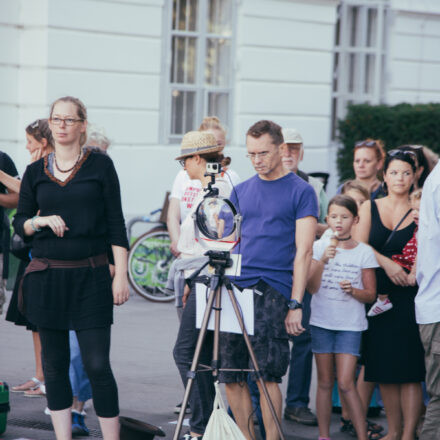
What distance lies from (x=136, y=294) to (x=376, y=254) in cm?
594

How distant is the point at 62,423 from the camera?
206 inches

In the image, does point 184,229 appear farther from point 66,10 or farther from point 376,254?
point 66,10

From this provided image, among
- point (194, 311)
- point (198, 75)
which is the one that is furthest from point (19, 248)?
point (198, 75)

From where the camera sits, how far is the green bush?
14.7m

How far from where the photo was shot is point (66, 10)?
12.3 metres

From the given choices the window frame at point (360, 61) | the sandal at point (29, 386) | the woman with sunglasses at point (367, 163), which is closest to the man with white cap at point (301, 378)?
the woman with sunglasses at point (367, 163)

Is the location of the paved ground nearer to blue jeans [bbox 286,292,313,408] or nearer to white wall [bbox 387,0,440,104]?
blue jeans [bbox 286,292,313,408]

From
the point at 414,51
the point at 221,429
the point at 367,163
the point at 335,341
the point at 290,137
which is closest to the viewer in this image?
the point at 221,429

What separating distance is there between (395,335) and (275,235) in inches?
42.8

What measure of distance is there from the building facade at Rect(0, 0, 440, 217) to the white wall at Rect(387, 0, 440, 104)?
17 millimetres

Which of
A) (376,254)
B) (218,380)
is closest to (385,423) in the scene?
(376,254)

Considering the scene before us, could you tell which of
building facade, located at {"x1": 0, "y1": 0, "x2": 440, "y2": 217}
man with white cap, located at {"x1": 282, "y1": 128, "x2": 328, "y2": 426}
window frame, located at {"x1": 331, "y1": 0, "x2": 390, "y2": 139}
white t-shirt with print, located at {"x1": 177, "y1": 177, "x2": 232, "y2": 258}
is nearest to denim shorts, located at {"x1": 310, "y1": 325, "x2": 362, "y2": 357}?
man with white cap, located at {"x1": 282, "y1": 128, "x2": 328, "y2": 426}

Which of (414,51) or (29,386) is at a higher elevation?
(414,51)

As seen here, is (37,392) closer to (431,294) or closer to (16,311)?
(16,311)
